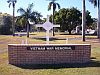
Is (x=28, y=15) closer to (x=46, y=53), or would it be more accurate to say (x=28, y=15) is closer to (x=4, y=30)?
(x=4, y=30)

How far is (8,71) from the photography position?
11570 mm

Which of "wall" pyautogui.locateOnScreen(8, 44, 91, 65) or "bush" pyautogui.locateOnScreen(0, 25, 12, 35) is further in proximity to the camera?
"bush" pyautogui.locateOnScreen(0, 25, 12, 35)

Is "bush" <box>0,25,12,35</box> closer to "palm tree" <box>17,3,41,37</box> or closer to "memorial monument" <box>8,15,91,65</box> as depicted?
"palm tree" <box>17,3,41,37</box>

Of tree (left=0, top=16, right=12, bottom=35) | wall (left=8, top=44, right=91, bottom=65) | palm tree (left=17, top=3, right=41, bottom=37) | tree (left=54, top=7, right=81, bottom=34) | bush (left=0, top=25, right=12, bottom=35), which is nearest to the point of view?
wall (left=8, top=44, right=91, bottom=65)

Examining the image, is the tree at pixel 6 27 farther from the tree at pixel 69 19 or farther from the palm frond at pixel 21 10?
the palm frond at pixel 21 10

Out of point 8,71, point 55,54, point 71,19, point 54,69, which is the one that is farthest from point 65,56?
point 71,19

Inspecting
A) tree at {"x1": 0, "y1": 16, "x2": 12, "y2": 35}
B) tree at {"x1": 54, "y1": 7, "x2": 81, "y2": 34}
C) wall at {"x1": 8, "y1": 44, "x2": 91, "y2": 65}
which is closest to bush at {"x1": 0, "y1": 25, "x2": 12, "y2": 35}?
tree at {"x1": 0, "y1": 16, "x2": 12, "y2": 35}

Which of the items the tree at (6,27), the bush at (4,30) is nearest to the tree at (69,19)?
the tree at (6,27)

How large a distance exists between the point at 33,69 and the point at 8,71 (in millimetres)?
1095

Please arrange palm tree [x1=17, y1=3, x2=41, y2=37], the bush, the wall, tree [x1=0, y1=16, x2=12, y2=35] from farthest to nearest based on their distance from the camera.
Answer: tree [x1=0, y1=16, x2=12, y2=35], the bush, palm tree [x1=17, y1=3, x2=41, y2=37], the wall

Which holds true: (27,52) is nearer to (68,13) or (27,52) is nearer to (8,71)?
(8,71)

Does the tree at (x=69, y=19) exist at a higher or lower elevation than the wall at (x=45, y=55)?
higher

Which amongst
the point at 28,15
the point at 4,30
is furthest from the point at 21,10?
the point at 4,30

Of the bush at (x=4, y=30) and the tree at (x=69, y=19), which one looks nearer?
the bush at (x=4, y=30)
